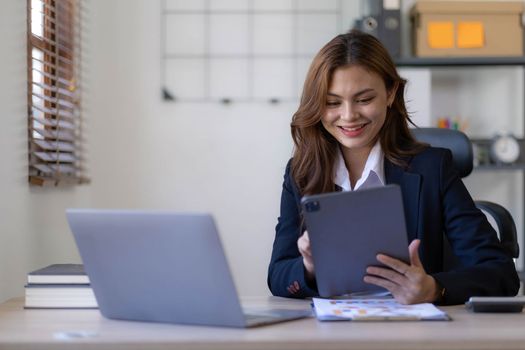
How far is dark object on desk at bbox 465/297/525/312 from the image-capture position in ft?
4.54

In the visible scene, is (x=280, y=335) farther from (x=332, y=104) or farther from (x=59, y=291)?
(x=332, y=104)

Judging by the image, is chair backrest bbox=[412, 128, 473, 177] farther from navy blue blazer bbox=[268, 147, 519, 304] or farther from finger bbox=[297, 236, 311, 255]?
finger bbox=[297, 236, 311, 255]

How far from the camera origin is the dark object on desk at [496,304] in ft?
4.54

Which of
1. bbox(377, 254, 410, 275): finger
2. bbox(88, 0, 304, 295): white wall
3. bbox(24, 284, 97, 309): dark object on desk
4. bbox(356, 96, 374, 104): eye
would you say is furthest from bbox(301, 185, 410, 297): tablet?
bbox(88, 0, 304, 295): white wall

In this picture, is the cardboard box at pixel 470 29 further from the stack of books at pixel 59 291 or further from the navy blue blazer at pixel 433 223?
the stack of books at pixel 59 291

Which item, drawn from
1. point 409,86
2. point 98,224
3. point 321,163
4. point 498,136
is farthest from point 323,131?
point 498,136

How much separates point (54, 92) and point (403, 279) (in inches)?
70.3

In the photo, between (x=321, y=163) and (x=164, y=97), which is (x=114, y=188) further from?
(x=321, y=163)

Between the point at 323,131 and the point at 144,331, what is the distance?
85 centimetres

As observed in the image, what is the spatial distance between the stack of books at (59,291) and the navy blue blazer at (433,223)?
410 mm

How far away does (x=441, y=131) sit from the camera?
7.79 feet

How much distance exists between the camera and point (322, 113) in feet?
6.10

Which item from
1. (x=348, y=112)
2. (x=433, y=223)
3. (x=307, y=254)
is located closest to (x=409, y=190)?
(x=433, y=223)

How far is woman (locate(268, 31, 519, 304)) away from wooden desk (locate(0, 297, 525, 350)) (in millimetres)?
443
